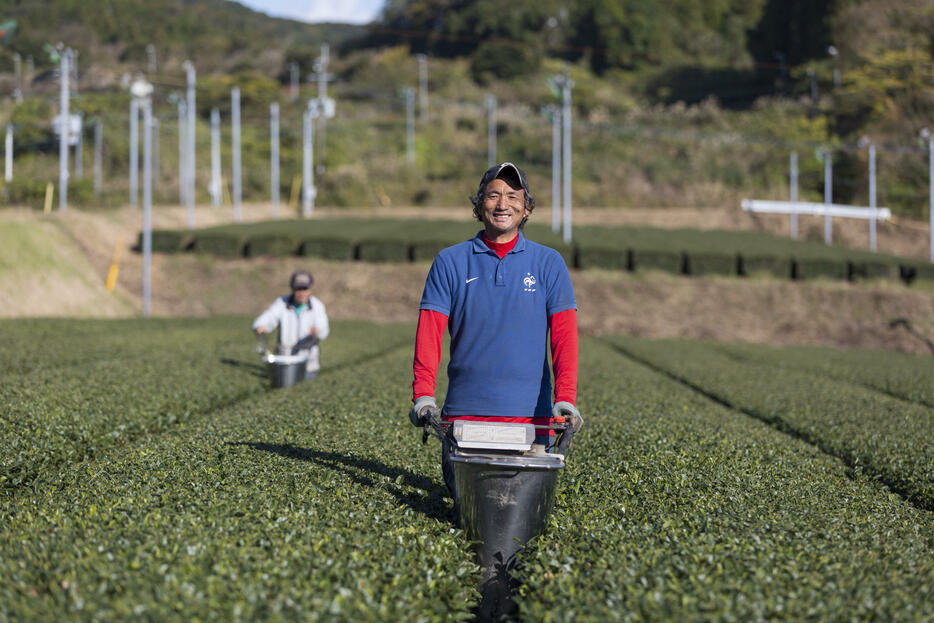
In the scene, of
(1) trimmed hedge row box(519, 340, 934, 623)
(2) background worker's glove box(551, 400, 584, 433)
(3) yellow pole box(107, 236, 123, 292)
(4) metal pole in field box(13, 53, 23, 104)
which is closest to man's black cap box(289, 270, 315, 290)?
(1) trimmed hedge row box(519, 340, 934, 623)

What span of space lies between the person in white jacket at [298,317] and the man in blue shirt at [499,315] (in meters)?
7.50

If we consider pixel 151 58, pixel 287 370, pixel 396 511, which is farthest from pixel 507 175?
pixel 151 58

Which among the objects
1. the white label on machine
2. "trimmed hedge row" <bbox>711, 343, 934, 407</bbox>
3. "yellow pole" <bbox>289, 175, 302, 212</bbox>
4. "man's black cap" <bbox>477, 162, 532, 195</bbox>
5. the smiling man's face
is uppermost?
"yellow pole" <bbox>289, 175, 302, 212</bbox>

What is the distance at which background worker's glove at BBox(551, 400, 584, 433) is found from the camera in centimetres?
500

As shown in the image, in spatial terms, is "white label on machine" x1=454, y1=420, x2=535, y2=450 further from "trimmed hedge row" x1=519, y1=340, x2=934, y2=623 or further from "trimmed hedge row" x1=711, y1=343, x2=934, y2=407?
"trimmed hedge row" x1=711, y1=343, x2=934, y2=407

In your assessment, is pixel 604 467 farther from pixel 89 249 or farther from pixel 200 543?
pixel 89 249

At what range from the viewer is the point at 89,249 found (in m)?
38.8

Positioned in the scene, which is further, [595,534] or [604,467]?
[604,467]

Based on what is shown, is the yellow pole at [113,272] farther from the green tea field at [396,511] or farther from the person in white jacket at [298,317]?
the person in white jacket at [298,317]

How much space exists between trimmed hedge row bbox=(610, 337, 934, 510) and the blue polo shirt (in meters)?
4.46

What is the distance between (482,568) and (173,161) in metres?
77.0

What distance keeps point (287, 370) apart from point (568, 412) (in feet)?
29.9

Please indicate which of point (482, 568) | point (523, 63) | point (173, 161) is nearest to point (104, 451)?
point (482, 568)

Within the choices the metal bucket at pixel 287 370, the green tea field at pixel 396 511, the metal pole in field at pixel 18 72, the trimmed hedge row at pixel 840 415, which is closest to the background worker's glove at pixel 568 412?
the green tea field at pixel 396 511
